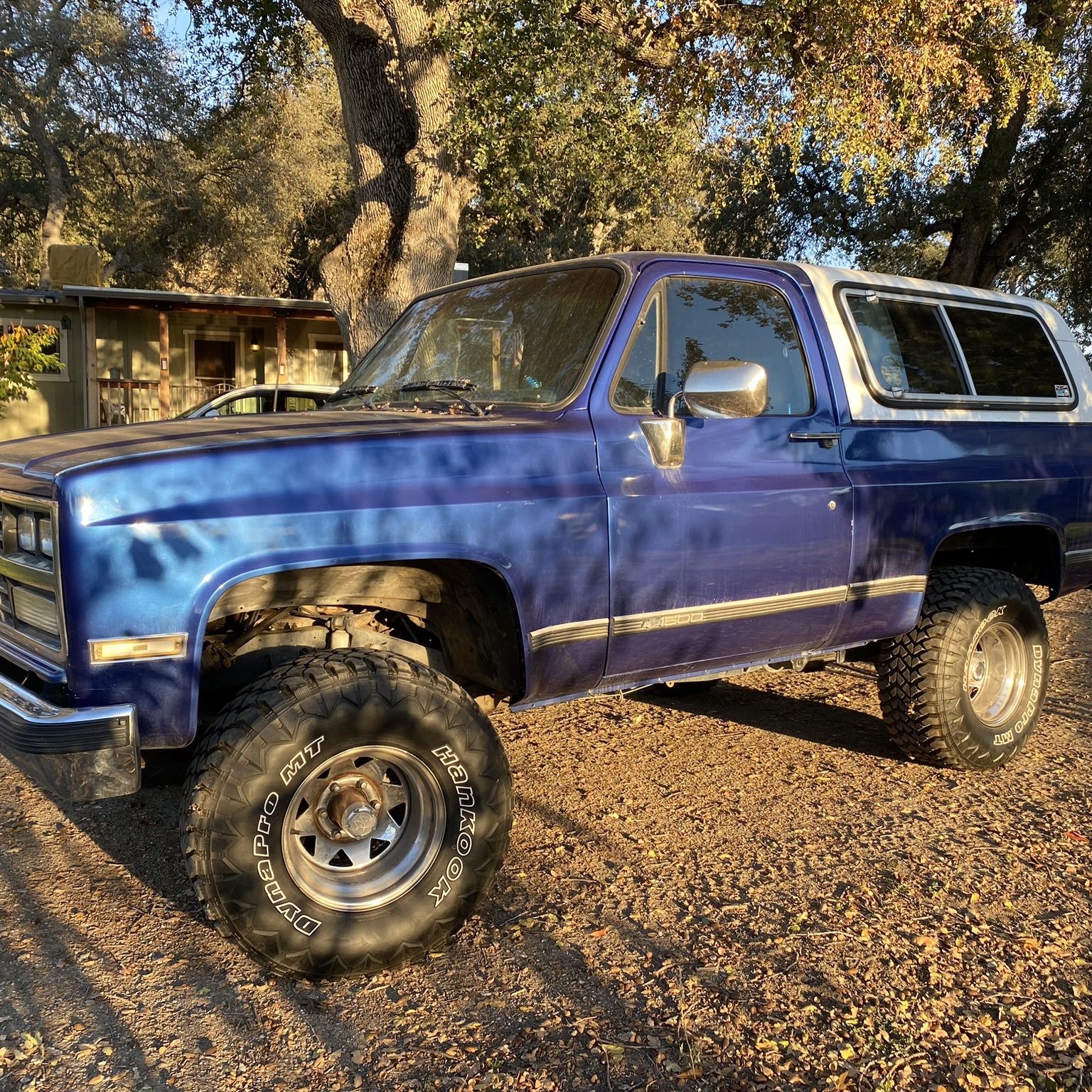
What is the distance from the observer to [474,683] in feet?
11.7

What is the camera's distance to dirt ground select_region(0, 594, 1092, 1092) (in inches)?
99.2

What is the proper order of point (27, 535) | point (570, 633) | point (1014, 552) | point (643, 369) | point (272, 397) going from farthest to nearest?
point (272, 397)
point (1014, 552)
point (643, 369)
point (570, 633)
point (27, 535)

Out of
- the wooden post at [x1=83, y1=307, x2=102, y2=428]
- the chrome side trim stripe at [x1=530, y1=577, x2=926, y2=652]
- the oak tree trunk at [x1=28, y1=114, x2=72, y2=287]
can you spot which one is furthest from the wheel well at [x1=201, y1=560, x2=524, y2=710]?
the oak tree trunk at [x1=28, y1=114, x2=72, y2=287]

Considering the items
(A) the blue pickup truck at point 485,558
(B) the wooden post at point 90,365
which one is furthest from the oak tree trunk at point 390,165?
(B) the wooden post at point 90,365

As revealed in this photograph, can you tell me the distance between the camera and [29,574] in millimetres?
2834

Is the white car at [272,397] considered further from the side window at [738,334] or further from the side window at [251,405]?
the side window at [738,334]

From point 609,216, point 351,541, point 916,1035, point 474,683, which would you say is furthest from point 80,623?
point 609,216

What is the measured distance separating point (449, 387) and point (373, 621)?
936 mm

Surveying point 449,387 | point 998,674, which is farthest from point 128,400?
point 998,674

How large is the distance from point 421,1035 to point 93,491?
1.67 metres

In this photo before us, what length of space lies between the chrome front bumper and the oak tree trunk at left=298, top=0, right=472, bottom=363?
23.2ft

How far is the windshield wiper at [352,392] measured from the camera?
13.6 ft

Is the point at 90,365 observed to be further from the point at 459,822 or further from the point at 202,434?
the point at 459,822

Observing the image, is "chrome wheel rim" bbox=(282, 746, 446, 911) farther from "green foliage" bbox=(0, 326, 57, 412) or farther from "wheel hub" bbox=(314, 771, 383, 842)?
"green foliage" bbox=(0, 326, 57, 412)
